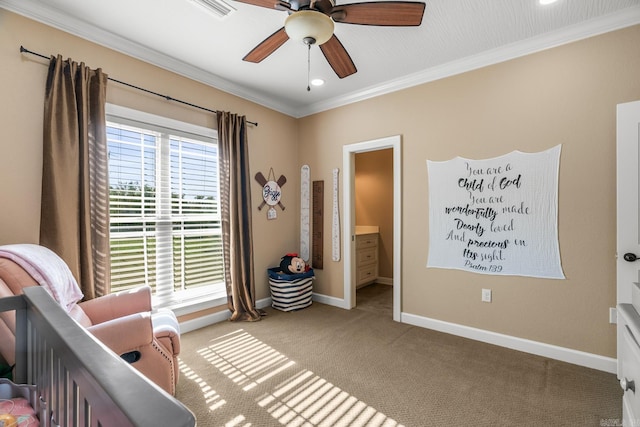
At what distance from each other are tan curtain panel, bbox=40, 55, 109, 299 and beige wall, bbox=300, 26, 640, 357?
2745 millimetres

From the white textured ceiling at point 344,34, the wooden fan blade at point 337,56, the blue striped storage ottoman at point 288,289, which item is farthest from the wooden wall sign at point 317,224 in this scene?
the wooden fan blade at point 337,56

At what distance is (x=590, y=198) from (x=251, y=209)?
10.3ft

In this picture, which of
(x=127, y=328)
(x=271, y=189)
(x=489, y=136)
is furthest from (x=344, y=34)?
(x=127, y=328)

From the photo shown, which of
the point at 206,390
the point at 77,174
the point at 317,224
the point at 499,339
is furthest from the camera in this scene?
the point at 317,224

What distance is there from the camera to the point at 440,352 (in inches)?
104

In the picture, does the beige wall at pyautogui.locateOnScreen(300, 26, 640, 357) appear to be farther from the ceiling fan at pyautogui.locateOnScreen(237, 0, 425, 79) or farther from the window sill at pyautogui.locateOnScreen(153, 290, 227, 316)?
the window sill at pyautogui.locateOnScreen(153, 290, 227, 316)

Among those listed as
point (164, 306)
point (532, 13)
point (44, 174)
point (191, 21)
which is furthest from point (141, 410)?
point (532, 13)

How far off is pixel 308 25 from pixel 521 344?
2954mm

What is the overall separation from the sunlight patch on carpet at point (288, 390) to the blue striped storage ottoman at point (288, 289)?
2.90 ft

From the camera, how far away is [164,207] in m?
2.94

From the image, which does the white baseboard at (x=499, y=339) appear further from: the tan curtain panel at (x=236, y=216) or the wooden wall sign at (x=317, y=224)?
the wooden wall sign at (x=317, y=224)

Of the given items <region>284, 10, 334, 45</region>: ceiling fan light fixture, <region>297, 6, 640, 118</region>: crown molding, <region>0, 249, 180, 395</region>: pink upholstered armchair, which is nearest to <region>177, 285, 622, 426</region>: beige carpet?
<region>0, 249, 180, 395</region>: pink upholstered armchair

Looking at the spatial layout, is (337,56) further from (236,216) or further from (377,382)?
(377,382)

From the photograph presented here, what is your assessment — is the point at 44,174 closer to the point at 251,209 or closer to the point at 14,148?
the point at 14,148
